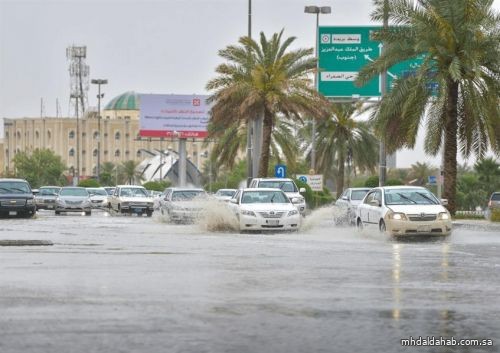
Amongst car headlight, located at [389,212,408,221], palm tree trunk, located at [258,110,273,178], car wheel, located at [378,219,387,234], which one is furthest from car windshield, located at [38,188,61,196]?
car headlight, located at [389,212,408,221]

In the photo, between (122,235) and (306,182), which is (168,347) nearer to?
(122,235)

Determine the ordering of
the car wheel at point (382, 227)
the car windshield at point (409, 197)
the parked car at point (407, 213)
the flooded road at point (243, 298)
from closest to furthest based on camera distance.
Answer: the flooded road at point (243, 298)
the parked car at point (407, 213)
the car wheel at point (382, 227)
the car windshield at point (409, 197)

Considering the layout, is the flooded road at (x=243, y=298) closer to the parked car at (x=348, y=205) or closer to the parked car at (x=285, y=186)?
the parked car at (x=348, y=205)

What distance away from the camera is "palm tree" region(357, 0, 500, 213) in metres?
37.6

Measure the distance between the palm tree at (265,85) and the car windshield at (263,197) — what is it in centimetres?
1891

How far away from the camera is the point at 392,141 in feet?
132

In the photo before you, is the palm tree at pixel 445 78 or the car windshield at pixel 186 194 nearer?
the palm tree at pixel 445 78

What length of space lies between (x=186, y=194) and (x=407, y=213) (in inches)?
632

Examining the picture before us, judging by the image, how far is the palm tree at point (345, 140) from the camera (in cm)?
6612

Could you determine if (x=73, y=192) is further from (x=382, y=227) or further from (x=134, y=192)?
(x=382, y=227)

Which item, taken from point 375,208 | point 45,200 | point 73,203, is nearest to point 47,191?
point 45,200

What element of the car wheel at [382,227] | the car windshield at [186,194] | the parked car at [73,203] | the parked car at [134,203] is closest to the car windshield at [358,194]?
the car windshield at [186,194]

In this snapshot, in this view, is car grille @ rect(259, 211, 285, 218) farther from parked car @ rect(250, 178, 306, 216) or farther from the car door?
parked car @ rect(250, 178, 306, 216)

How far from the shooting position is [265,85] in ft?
173
